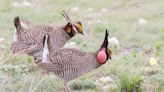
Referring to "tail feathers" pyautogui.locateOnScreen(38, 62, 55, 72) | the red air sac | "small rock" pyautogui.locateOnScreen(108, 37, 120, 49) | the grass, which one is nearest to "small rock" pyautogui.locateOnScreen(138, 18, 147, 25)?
the grass

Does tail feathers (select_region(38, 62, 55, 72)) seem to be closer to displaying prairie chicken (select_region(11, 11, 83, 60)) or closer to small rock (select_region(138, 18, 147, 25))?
displaying prairie chicken (select_region(11, 11, 83, 60))

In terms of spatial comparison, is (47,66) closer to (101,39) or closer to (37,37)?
(37,37)

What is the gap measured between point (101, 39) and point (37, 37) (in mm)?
2126

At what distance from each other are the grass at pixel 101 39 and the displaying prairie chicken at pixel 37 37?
0.19 meters

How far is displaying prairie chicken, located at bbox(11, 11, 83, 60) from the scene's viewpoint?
7.13 metres

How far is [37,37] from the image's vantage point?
23.8ft

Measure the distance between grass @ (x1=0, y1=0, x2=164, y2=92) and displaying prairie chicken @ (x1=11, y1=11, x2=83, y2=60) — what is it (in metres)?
0.19

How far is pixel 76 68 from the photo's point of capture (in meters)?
6.52

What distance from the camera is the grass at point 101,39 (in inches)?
256

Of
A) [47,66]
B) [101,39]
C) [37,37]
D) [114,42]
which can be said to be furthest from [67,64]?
[101,39]

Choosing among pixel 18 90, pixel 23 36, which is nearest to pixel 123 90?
pixel 18 90

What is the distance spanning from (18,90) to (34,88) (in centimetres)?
35

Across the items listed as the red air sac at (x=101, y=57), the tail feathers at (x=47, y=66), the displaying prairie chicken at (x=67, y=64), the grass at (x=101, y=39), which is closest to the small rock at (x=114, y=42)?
the grass at (x=101, y=39)

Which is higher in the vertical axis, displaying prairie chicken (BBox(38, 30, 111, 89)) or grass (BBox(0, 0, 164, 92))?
displaying prairie chicken (BBox(38, 30, 111, 89))
